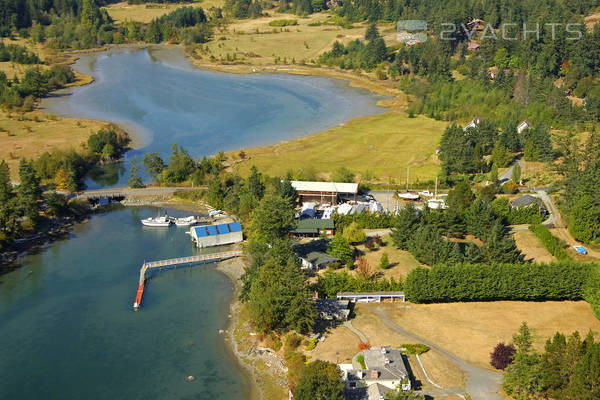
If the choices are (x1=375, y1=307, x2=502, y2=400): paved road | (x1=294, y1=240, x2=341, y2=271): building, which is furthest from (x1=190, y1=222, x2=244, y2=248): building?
(x1=375, y1=307, x2=502, y2=400): paved road

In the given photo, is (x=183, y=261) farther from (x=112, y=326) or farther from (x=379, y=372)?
(x=379, y=372)

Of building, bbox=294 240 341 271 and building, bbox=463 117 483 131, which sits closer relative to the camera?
building, bbox=294 240 341 271

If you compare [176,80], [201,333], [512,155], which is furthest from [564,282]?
[176,80]

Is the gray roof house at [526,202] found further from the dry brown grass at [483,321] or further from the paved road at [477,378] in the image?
the paved road at [477,378]

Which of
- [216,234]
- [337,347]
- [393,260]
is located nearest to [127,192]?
[216,234]

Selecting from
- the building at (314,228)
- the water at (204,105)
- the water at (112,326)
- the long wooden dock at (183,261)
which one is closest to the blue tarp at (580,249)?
the building at (314,228)

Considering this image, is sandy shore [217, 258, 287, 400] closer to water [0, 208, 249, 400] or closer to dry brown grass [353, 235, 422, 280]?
water [0, 208, 249, 400]
